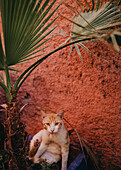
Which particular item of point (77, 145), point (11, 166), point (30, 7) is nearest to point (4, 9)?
point (30, 7)

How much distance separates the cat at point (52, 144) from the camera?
52.0 inches

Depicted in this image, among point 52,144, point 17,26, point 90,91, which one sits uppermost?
point 17,26

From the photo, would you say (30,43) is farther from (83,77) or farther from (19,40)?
(83,77)

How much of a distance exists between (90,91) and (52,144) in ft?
1.92

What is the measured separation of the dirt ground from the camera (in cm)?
152

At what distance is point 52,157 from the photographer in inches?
54.4

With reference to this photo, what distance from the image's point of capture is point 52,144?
1382 mm

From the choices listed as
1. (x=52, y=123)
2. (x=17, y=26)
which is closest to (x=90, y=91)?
(x=52, y=123)

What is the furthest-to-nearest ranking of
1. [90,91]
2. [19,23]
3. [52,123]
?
[90,91], [52,123], [19,23]

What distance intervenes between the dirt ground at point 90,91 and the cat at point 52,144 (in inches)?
14.1

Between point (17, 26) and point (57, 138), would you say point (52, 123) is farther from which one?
point (17, 26)

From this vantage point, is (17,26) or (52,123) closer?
(17,26)

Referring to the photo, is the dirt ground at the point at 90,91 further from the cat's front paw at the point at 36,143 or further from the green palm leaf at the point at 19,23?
the cat's front paw at the point at 36,143

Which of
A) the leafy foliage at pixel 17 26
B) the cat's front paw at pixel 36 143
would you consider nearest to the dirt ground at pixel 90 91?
the leafy foliage at pixel 17 26
